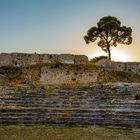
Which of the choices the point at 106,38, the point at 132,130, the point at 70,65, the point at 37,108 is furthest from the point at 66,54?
the point at 132,130

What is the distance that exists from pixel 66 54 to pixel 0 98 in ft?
52.9

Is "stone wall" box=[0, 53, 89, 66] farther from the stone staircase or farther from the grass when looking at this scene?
the grass

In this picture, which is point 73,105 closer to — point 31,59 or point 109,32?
point 31,59

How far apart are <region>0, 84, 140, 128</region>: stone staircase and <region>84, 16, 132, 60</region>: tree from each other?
27.7 meters

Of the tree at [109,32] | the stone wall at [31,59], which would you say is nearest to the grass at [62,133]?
the stone wall at [31,59]

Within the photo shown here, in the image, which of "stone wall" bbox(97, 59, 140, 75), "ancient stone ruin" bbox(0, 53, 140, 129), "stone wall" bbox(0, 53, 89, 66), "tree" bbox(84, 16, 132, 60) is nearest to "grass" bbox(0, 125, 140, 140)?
"ancient stone ruin" bbox(0, 53, 140, 129)

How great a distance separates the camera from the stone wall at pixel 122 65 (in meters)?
36.5

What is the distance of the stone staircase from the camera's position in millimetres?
18078

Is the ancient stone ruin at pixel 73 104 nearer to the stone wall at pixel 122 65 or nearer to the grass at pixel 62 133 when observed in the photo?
the grass at pixel 62 133

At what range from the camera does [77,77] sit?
3253cm

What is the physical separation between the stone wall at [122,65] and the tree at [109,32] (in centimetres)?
1055

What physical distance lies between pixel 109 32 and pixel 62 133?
34.3 meters

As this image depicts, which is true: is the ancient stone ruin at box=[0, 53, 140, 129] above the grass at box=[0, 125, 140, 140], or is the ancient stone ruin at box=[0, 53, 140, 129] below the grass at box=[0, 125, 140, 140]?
above

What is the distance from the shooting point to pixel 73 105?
768 inches
